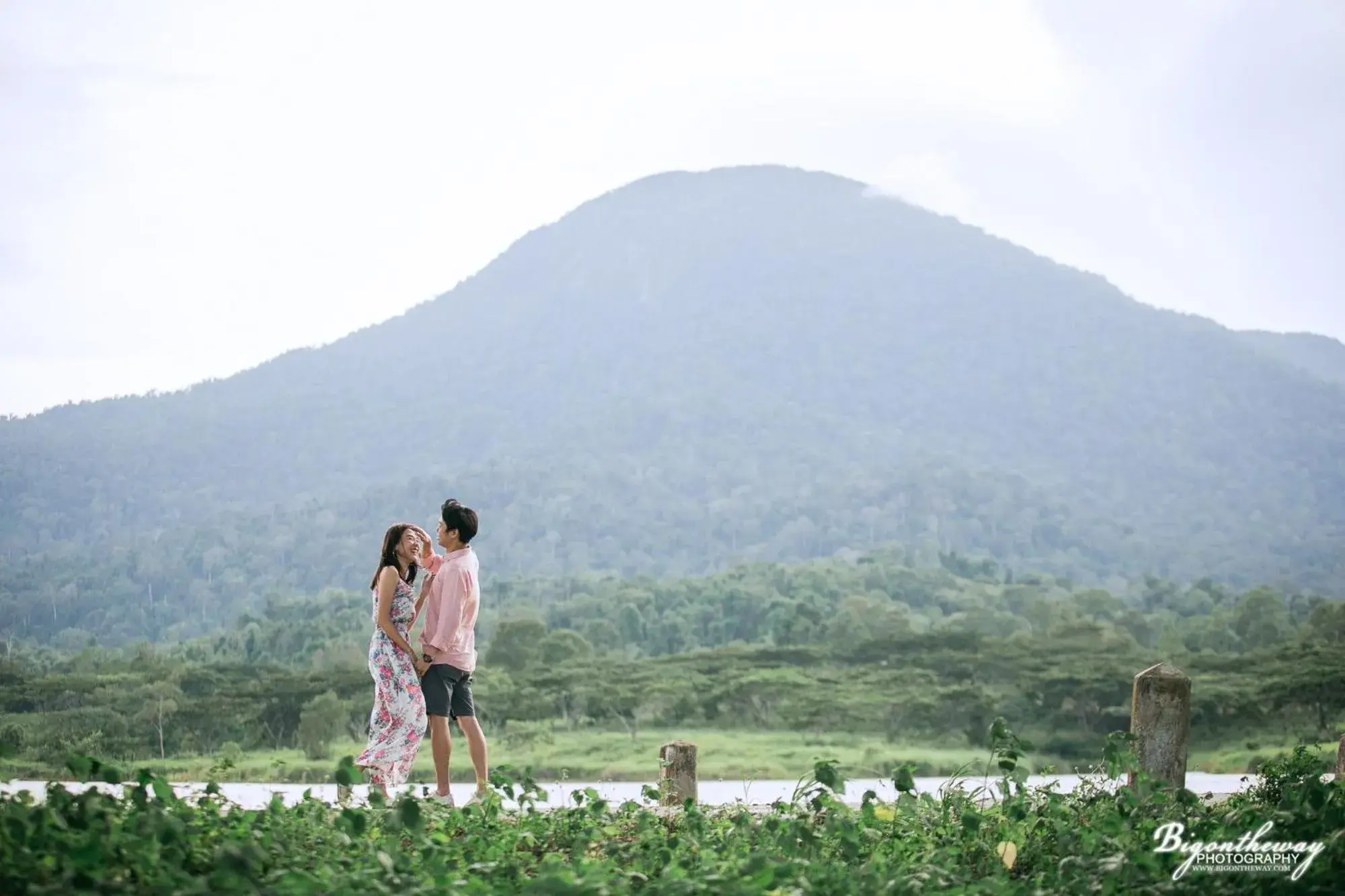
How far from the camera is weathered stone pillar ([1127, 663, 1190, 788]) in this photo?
635 cm

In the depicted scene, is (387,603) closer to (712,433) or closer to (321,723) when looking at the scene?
(321,723)

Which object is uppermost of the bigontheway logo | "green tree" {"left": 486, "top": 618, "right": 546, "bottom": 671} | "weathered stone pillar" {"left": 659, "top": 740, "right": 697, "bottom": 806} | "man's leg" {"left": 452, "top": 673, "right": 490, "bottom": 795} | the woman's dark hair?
the woman's dark hair

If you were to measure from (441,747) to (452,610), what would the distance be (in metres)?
0.68

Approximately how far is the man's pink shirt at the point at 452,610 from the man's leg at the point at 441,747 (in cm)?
28

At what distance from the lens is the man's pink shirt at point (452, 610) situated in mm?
6742

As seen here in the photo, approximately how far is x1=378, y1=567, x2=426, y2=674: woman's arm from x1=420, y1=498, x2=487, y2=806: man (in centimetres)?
15

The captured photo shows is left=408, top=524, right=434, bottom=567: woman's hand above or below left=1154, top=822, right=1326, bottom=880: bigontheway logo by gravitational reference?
above

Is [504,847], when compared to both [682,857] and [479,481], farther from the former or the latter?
[479,481]

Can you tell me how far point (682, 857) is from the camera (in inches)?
193

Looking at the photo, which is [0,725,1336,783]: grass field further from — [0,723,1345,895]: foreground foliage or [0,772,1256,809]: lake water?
[0,723,1345,895]: foreground foliage

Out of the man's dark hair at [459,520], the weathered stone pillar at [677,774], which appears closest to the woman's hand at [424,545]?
the man's dark hair at [459,520]

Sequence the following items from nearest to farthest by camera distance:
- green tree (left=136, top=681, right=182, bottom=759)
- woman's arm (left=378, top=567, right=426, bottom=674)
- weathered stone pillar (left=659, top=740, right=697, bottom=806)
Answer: weathered stone pillar (left=659, top=740, right=697, bottom=806), woman's arm (left=378, top=567, right=426, bottom=674), green tree (left=136, top=681, right=182, bottom=759)

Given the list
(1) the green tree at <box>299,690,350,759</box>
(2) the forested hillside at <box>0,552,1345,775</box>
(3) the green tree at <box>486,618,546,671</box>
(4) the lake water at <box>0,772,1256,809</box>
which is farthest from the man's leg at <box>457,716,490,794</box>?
(3) the green tree at <box>486,618,546,671</box>

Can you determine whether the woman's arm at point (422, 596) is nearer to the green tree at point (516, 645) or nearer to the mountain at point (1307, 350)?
the green tree at point (516, 645)
